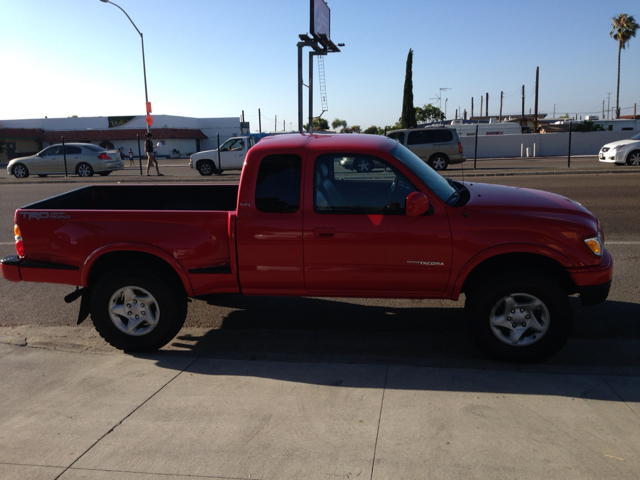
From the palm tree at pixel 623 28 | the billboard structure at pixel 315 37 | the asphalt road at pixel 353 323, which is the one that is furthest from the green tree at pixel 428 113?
the asphalt road at pixel 353 323

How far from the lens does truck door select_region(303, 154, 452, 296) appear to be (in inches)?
179

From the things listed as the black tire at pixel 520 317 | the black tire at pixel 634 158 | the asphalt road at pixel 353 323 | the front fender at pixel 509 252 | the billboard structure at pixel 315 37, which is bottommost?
the asphalt road at pixel 353 323

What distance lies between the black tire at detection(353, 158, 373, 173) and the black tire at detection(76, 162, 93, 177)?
76.1ft

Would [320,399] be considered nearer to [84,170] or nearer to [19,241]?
[19,241]

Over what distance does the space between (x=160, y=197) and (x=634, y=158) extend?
69.9 ft

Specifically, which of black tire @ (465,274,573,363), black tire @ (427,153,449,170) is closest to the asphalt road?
black tire @ (465,274,573,363)

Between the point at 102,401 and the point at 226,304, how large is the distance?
242 cm

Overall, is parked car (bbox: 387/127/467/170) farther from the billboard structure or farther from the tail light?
the tail light

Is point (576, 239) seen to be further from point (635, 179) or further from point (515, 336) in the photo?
point (635, 179)

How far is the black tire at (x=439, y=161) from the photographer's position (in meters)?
23.5

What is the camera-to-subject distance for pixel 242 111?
73188 mm

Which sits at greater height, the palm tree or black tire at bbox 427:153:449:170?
the palm tree

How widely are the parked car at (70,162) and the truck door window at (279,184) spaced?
22.7m

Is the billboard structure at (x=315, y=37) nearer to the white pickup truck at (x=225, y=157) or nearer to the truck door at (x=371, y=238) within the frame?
the white pickup truck at (x=225, y=157)
